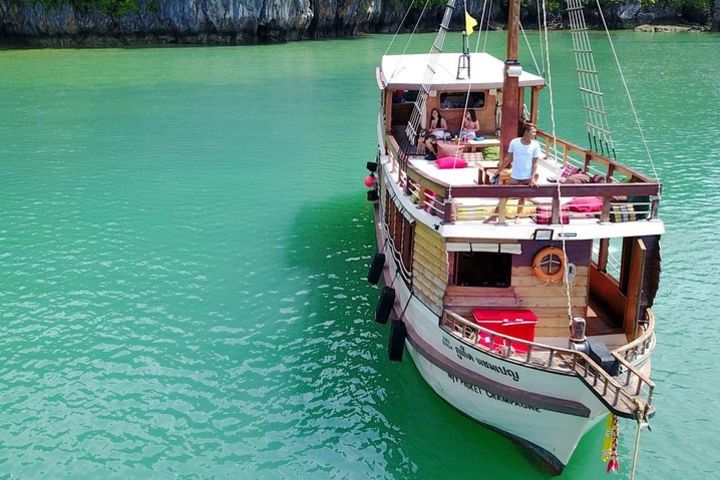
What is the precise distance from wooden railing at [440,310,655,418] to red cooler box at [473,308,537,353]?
0.23m

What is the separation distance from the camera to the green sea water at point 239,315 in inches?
448

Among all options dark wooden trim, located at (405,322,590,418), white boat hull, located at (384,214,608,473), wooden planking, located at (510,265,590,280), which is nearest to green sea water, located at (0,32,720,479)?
white boat hull, located at (384,214,608,473)

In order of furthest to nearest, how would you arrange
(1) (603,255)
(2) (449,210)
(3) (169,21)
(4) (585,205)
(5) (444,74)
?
(3) (169,21)
(5) (444,74)
(1) (603,255)
(4) (585,205)
(2) (449,210)

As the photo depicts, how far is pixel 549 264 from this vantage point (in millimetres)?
10961

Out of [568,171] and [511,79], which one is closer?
[511,79]

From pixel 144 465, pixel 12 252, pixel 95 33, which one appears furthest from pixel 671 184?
pixel 95 33

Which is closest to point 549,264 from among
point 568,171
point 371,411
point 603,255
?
point 603,255

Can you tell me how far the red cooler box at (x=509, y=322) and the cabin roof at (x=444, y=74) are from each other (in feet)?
18.7

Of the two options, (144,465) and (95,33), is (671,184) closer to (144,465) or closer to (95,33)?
(144,465)

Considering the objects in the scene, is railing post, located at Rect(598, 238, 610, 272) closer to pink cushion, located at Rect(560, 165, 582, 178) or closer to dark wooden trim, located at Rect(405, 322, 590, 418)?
pink cushion, located at Rect(560, 165, 582, 178)

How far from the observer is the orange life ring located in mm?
10828

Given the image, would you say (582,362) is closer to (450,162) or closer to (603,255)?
(603,255)

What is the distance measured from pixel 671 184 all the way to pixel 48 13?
71743 mm

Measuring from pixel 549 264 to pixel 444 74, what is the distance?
8.06 metres
